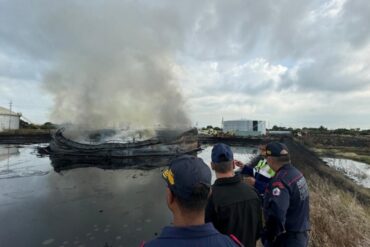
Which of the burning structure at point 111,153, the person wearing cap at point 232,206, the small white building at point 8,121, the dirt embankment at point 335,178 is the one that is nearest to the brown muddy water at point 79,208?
the burning structure at point 111,153

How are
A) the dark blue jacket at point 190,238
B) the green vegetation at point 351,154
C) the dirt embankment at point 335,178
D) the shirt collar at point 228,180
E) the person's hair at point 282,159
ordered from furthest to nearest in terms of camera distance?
the green vegetation at point 351,154 → the dirt embankment at point 335,178 → the person's hair at point 282,159 → the shirt collar at point 228,180 → the dark blue jacket at point 190,238

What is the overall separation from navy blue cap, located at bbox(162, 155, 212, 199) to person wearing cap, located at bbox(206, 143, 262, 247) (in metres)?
1.15

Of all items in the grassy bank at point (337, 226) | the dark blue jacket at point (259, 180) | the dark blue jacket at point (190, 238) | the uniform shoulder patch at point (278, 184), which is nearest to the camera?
the dark blue jacket at point (190, 238)

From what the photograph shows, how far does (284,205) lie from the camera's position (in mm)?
3270

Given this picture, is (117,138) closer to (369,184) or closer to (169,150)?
(169,150)

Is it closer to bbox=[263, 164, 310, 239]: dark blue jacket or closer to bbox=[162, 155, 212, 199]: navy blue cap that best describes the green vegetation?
bbox=[263, 164, 310, 239]: dark blue jacket

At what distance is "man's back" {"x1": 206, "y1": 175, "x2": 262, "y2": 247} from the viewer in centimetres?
287

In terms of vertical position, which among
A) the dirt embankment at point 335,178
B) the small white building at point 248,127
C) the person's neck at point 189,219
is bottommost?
the dirt embankment at point 335,178

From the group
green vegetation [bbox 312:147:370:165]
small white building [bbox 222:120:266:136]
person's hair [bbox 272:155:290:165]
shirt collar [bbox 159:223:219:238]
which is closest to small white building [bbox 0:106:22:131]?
small white building [bbox 222:120:266:136]

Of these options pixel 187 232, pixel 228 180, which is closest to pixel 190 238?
pixel 187 232

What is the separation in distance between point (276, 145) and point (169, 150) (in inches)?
965

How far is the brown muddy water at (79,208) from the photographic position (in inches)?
312

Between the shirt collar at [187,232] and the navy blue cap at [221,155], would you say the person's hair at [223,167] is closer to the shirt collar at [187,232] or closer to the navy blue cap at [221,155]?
the navy blue cap at [221,155]

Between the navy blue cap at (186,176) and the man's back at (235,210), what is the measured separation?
3.75 feet
